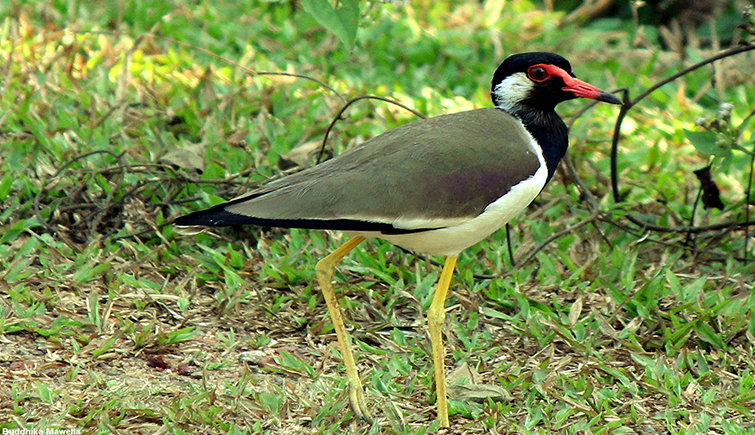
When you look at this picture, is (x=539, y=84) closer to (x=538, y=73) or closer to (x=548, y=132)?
(x=538, y=73)

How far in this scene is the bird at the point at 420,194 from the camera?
10.9 ft

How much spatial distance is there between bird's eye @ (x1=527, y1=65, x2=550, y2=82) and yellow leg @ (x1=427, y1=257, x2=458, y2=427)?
0.85 meters

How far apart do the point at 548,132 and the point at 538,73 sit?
25 centimetres

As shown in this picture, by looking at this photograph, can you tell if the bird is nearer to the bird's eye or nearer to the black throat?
the black throat

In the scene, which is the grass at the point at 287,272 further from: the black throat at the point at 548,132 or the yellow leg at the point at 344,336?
the black throat at the point at 548,132

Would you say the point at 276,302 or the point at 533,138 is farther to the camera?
the point at 276,302

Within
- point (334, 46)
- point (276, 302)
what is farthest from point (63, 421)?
point (334, 46)

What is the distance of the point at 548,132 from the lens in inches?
148

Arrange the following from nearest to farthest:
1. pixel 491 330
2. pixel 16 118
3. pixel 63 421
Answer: pixel 63 421
pixel 491 330
pixel 16 118

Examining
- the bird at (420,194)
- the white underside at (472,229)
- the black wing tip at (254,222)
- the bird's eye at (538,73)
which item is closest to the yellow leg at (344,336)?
the bird at (420,194)

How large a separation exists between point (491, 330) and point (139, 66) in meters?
3.00

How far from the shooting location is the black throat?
3.71m

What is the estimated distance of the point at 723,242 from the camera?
4617 millimetres

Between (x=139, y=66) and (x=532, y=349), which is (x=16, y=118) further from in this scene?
(x=532, y=349)
